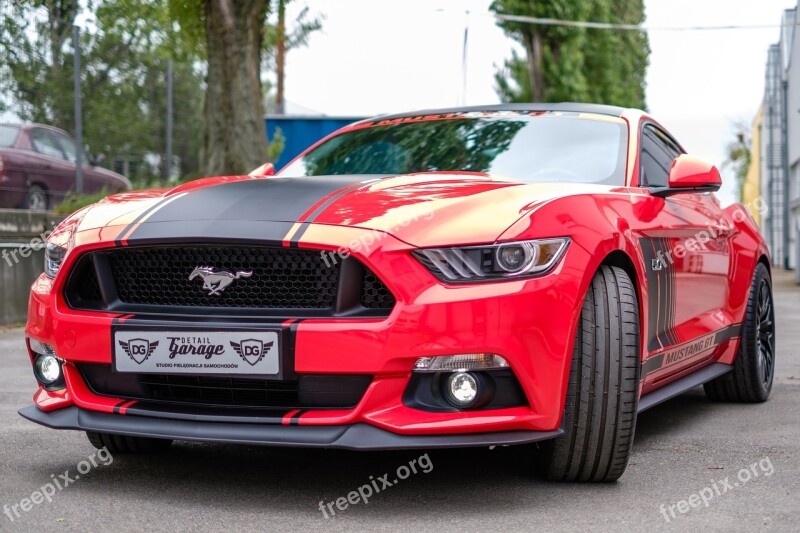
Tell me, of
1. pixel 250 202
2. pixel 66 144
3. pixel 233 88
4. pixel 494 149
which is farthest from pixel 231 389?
pixel 233 88

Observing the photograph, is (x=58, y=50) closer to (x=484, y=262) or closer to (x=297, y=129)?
(x=484, y=262)

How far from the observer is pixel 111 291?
3.54 meters

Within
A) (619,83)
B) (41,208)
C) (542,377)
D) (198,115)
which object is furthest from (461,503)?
(619,83)

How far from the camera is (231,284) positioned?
3377 millimetres

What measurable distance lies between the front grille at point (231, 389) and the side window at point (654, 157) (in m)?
1.78

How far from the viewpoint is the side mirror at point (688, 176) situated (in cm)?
425

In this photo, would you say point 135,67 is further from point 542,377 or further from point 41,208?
point 542,377

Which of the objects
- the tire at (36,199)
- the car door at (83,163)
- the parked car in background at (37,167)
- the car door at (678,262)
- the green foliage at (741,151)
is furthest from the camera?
the green foliage at (741,151)

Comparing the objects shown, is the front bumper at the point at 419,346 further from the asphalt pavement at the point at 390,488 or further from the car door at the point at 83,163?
the car door at the point at 83,163

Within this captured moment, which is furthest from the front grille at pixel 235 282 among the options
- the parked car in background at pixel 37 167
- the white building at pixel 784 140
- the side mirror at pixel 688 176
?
the white building at pixel 784 140

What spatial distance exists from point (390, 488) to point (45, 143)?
8.15 m

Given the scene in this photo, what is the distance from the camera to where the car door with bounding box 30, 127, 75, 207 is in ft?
34.9

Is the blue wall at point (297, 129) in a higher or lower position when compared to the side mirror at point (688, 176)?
lower

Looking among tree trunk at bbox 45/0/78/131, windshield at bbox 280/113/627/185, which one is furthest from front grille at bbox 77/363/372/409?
tree trunk at bbox 45/0/78/131
